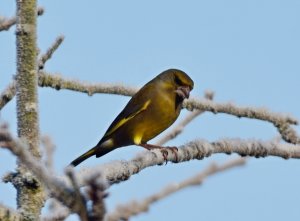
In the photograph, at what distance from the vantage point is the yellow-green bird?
5.48 m

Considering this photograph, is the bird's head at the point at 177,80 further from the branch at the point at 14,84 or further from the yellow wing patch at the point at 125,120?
the branch at the point at 14,84

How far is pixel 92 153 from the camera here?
216 inches

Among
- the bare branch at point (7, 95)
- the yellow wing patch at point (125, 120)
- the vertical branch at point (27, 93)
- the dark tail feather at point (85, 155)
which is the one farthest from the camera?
the yellow wing patch at point (125, 120)

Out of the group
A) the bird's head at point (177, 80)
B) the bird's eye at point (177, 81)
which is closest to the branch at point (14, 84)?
the bird's head at point (177, 80)

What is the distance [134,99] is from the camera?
5703mm

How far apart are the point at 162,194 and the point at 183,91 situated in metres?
4.15

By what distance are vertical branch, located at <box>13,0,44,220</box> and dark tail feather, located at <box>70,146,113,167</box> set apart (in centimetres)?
368

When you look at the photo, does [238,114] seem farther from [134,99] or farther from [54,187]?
[54,187]

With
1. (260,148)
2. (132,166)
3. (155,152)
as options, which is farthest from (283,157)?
(132,166)

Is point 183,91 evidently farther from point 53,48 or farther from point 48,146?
point 48,146

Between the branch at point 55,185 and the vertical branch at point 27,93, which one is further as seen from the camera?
the vertical branch at point 27,93

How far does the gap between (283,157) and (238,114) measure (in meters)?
0.53

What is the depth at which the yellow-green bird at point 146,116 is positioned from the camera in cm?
548

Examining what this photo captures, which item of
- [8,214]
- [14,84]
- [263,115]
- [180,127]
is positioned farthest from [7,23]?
[8,214]
